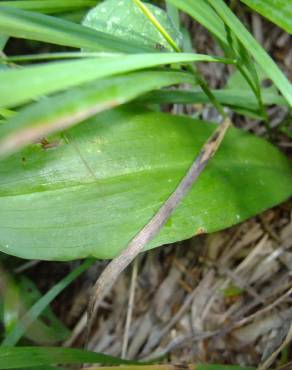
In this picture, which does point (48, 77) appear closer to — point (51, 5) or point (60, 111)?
point (60, 111)

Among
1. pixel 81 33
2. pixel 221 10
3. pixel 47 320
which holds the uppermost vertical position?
pixel 221 10

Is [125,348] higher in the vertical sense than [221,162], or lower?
lower

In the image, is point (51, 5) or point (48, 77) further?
point (51, 5)

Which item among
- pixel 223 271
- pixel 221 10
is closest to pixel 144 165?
pixel 221 10

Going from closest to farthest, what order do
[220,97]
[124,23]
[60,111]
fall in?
[60,111] → [124,23] → [220,97]

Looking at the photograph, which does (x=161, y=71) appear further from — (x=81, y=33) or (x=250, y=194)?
(x=250, y=194)

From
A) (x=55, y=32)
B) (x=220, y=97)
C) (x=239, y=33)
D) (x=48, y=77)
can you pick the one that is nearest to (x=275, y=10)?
(x=239, y=33)
